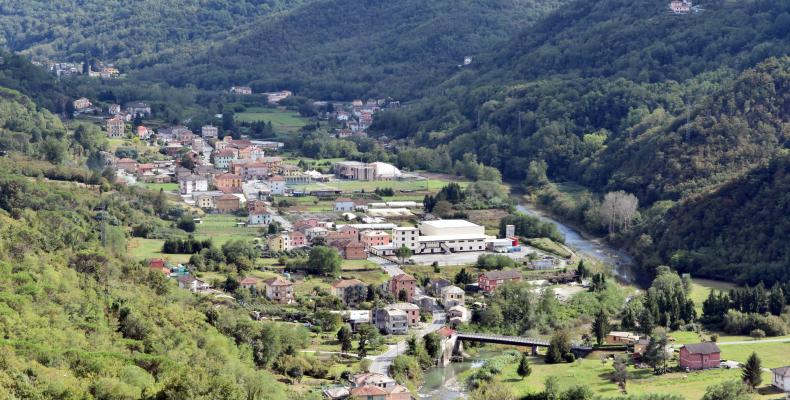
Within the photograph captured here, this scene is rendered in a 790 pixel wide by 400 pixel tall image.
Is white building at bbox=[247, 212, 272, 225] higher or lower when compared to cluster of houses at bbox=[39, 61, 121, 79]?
lower

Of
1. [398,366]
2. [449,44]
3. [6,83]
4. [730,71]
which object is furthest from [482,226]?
[449,44]

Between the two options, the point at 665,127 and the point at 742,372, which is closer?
the point at 742,372

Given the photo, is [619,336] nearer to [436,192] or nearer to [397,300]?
[397,300]

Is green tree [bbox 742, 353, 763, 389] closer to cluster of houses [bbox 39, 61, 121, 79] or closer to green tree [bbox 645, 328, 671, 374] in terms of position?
green tree [bbox 645, 328, 671, 374]

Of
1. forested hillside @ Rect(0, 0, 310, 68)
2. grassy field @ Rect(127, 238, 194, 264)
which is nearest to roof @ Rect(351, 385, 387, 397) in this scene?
grassy field @ Rect(127, 238, 194, 264)

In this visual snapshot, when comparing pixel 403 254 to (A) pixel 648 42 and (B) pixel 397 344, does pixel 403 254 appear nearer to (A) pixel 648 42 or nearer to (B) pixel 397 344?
(B) pixel 397 344

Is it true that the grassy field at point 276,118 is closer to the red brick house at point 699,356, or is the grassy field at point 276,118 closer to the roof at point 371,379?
the red brick house at point 699,356

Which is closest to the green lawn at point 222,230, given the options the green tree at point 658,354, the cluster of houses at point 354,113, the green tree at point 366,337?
the green tree at point 366,337
